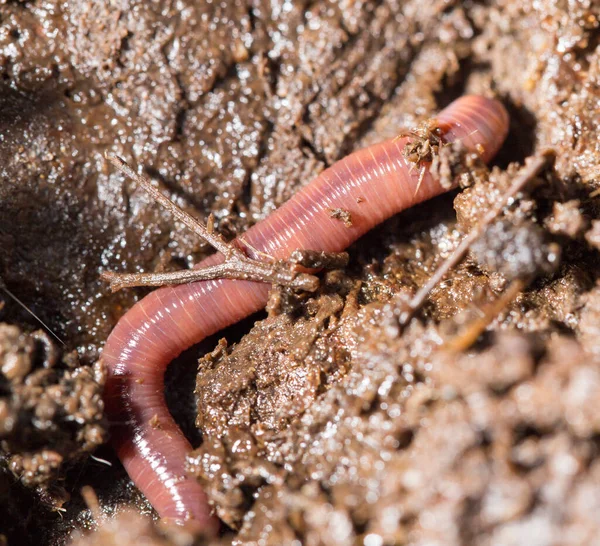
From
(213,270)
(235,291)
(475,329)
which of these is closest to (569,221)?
(475,329)

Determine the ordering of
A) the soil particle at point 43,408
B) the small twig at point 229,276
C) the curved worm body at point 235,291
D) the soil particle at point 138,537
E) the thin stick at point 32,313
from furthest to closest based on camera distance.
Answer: the thin stick at point 32,313 < the curved worm body at point 235,291 < the small twig at point 229,276 < the soil particle at point 43,408 < the soil particle at point 138,537

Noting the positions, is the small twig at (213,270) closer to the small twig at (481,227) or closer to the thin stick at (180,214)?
the thin stick at (180,214)

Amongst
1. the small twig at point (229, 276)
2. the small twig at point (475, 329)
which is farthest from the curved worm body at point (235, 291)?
the small twig at point (475, 329)

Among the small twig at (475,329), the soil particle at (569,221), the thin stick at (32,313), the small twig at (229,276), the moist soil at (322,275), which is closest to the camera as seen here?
the moist soil at (322,275)

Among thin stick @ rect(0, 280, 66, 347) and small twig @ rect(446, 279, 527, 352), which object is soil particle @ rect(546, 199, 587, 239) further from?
thin stick @ rect(0, 280, 66, 347)

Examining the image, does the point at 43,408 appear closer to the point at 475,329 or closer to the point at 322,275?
the point at 322,275

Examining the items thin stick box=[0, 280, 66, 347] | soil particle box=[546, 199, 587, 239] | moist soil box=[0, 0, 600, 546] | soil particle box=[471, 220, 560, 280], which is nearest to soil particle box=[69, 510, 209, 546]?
moist soil box=[0, 0, 600, 546]
